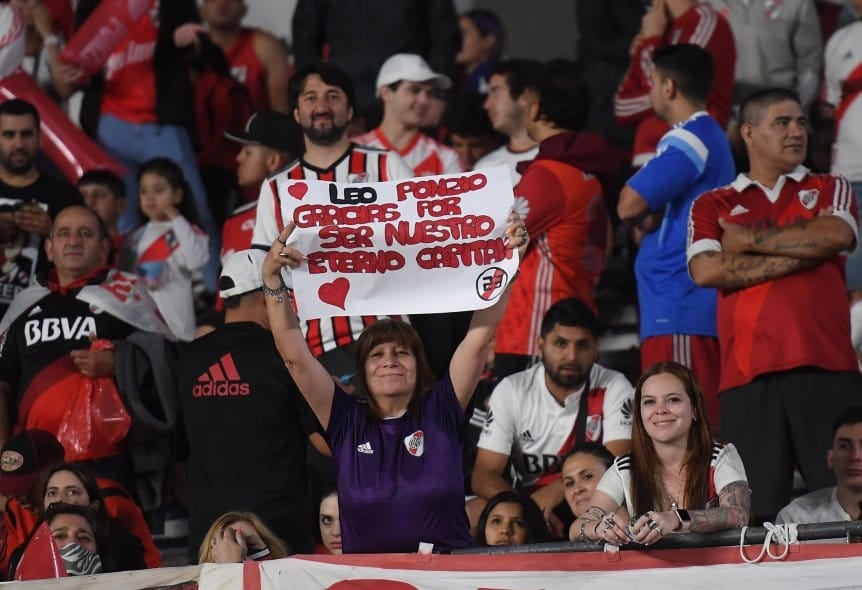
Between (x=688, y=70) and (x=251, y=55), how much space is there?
14.0ft

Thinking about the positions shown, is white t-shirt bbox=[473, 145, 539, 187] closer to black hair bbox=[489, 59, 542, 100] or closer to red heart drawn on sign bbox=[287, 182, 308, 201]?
black hair bbox=[489, 59, 542, 100]

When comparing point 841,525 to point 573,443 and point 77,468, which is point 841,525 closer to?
point 573,443

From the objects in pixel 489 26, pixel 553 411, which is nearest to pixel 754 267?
pixel 553 411

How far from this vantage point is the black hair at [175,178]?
10.5 m

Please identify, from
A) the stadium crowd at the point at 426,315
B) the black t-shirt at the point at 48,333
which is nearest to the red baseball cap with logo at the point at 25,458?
the stadium crowd at the point at 426,315

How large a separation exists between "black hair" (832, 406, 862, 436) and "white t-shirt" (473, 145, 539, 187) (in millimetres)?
2675

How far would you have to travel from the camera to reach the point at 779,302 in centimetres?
747

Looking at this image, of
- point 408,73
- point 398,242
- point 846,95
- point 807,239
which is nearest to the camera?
point 398,242

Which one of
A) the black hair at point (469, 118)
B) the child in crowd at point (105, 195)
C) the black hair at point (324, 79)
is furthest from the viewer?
the black hair at point (469, 118)

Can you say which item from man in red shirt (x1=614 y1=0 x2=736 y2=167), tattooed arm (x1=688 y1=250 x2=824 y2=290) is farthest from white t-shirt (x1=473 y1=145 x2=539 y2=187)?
tattooed arm (x1=688 y1=250 x2=824 y2=290)

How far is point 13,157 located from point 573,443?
3.87 m

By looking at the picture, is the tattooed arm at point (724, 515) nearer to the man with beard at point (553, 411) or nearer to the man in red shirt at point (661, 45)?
the man with beard at point (553, 411)

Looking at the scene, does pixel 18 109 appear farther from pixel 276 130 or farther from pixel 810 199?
pixel 810 199

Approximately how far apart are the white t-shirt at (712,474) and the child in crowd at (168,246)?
14.6 ft
